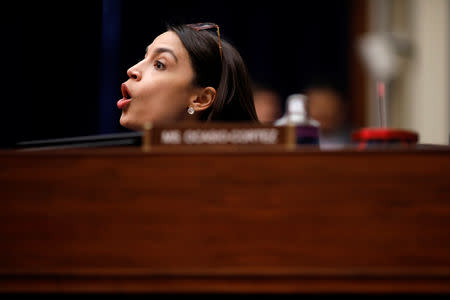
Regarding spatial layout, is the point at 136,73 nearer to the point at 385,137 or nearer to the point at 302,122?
the point at 302,122

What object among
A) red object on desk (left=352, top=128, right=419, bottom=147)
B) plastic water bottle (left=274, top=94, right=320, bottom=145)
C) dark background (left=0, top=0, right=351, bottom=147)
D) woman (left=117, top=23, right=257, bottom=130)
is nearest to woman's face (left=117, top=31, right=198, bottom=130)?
woman (left=117, top=23, right=257, bottom=130)

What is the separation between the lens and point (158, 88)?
983mm

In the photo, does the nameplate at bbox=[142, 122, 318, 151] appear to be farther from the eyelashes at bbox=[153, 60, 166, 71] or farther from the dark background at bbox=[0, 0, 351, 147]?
the dark background at bbox=[0, 0, 351, 147]

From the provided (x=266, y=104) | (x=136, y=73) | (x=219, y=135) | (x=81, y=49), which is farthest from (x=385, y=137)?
(x=81, y=49)

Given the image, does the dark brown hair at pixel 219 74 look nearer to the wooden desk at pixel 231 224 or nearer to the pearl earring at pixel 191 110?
the pearl earring at pixel 191 110

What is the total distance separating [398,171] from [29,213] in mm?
551

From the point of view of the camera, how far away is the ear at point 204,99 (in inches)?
40.9

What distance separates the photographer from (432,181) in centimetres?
55

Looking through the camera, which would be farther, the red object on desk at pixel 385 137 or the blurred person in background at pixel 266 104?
the blurred person in background at pixel 266 104

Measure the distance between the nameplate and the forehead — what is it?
1.60 feet

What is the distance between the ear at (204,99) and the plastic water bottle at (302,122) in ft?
1.26

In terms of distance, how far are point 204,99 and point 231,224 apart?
566mm

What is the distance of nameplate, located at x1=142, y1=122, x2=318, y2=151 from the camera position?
578 mm

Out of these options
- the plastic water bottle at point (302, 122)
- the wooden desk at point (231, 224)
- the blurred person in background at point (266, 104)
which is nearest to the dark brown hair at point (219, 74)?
the blurred person in background at point (266, 104)
